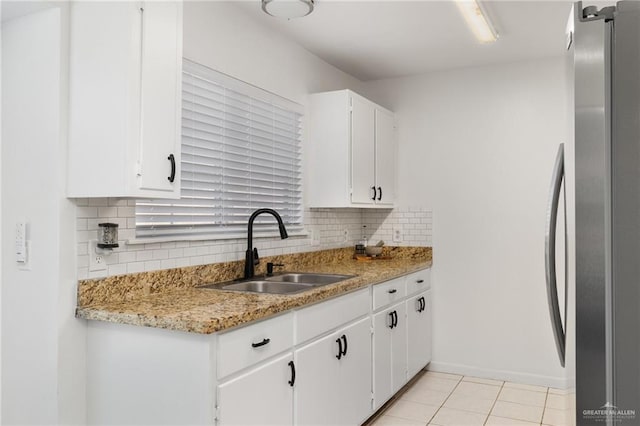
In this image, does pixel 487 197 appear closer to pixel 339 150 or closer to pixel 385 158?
pixel 385 158

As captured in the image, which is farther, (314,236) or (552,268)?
(314,236)

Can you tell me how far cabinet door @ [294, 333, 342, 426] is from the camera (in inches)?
89.0

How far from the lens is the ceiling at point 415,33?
293 centimetres

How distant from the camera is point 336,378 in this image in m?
→ 2.59

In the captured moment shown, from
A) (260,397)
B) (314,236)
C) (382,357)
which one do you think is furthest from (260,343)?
(314,236)

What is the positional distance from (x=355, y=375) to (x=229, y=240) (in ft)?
3.48

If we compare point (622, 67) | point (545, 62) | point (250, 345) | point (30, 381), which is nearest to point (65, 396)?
point (30, 381)

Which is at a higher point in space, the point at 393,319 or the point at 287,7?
the point at 287,7

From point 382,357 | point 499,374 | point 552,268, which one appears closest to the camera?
point 552,268

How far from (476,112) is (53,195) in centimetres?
332

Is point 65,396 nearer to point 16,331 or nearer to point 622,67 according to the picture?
point 16,331

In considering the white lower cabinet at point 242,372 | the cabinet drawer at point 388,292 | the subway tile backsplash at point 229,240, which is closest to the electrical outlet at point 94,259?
the subway tile backsplash at point 229,240

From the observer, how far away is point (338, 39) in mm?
3469

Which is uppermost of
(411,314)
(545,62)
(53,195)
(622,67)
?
(545,62)
